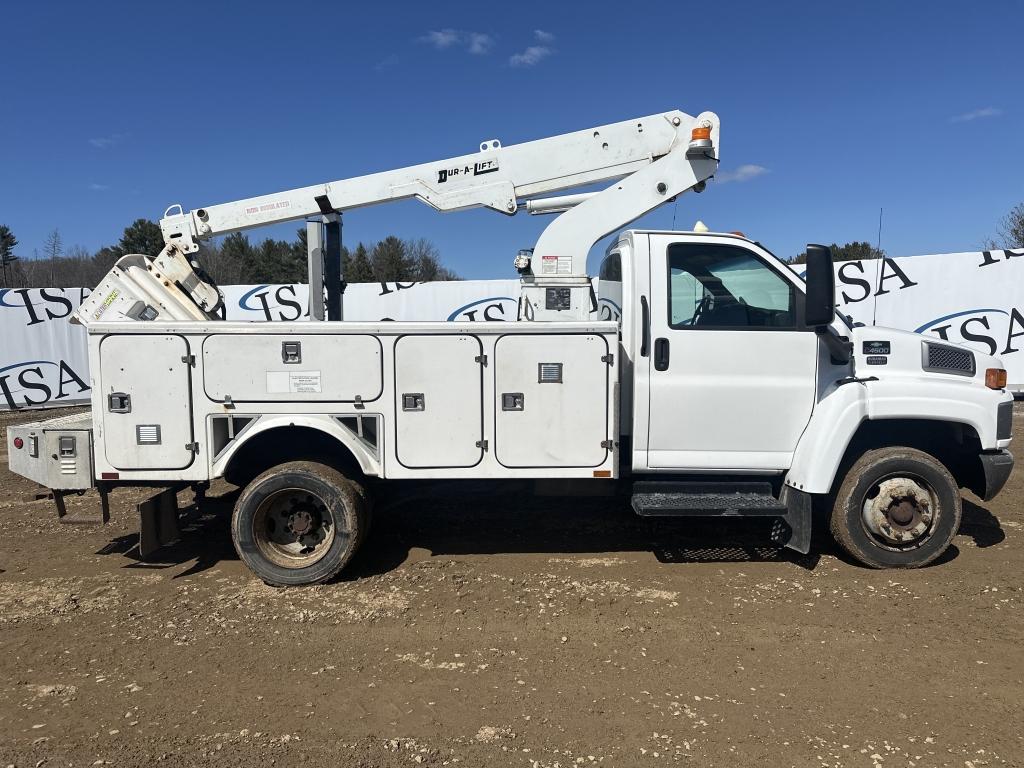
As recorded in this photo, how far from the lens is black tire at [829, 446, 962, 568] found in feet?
14.6

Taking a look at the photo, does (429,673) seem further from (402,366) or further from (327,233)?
(327,233)

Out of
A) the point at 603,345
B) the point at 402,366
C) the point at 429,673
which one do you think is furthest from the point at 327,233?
the point at 429,673

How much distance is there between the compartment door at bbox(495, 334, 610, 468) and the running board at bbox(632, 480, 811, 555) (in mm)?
479

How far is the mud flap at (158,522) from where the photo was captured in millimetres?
4414

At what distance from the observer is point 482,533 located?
18.1 feet

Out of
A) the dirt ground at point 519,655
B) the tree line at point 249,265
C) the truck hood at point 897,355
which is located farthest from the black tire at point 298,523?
Answer: the tree line at point 249,265

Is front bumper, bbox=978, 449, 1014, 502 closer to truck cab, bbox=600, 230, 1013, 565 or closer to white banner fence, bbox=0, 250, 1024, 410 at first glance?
truck cab, bbox=600, 230, 1013, 565

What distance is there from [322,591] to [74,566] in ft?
6.81

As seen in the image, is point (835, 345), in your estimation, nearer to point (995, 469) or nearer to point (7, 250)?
point (995, 469)

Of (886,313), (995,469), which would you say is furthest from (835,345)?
(886,313)

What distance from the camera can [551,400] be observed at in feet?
14.2

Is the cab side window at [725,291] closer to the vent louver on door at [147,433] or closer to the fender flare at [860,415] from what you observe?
the fender flare at [860,415]

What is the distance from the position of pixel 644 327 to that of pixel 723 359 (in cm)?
60

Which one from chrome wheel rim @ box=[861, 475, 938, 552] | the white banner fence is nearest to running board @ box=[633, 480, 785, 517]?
chrome wheel rim @ box=[861, 475, 938, 552]
